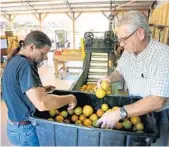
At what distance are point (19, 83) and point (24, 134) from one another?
477mm

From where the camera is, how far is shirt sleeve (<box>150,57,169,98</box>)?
1.17 meters

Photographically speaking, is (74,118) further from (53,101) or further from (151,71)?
(151,71)

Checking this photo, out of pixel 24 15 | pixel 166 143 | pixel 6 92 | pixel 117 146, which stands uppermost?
pixel 24 15

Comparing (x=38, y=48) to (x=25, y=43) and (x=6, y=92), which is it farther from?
(x=6, y=92)

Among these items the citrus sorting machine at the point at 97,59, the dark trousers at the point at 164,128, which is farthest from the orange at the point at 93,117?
the citrus sorting machine at the point at 97,59

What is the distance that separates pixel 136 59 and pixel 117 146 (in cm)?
71

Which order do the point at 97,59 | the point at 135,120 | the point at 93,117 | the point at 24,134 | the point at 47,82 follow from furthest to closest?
the point at 47,82, the point at 97,59, the point at 24,134, the point at 93,117, the point at 135,120

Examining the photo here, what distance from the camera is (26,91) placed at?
1311mm

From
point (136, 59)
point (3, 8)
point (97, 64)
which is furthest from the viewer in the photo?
point (3, 8)

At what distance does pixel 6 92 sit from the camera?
1.49 metres

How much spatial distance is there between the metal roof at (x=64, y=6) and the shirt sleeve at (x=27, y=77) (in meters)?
7.86

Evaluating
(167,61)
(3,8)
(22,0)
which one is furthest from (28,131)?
(3,8)

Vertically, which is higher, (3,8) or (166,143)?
(3,8)

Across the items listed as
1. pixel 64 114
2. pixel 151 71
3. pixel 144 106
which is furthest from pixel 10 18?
pixel 144 106
